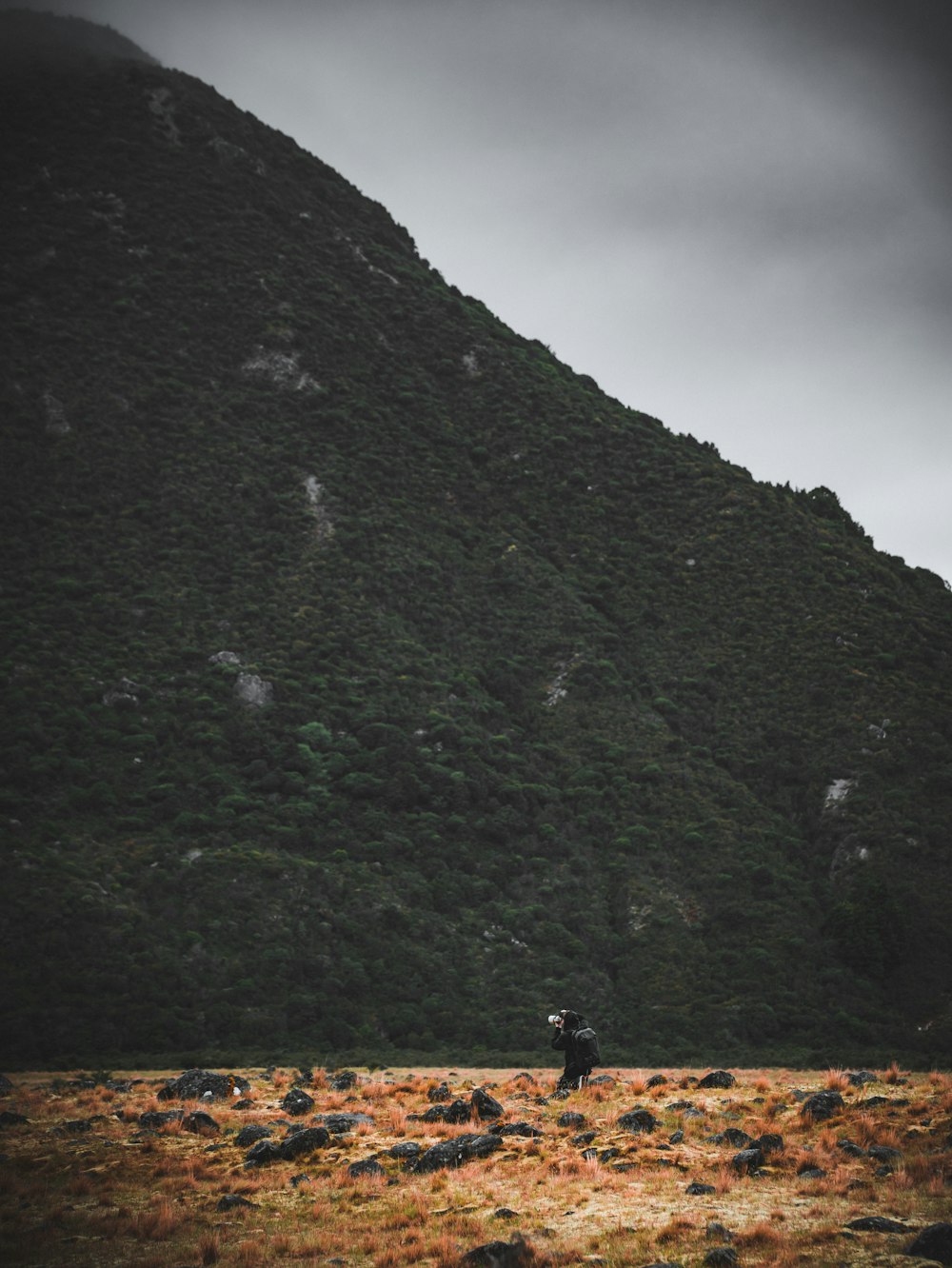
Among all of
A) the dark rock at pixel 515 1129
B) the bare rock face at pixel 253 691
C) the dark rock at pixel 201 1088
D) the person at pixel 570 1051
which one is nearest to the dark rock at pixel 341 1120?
the dark rock at pixel 515 1129

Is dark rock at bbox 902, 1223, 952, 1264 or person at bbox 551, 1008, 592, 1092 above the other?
dark rock at bbox 902, 1223, 952, 1264

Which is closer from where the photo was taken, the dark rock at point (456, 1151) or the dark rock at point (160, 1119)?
the dark rock at point (456, 1151)

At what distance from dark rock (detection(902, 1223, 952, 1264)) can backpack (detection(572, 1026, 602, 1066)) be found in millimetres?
9622

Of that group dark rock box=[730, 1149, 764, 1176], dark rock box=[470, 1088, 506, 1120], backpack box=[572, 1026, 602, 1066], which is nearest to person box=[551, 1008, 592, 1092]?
backpack box=[572, 1026, 602, 1066]

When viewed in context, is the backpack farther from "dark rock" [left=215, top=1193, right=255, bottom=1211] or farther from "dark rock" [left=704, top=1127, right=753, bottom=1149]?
"dark rock" [left=215, top=1193, right=255, bottom=1211]

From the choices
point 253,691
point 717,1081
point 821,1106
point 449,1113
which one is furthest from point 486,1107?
point 253,691

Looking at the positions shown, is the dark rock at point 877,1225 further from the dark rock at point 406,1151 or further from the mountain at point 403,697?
the mountain at point 403,697

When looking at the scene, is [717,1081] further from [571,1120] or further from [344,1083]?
[344,1083]

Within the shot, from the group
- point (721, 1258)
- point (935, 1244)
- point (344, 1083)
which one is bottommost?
point (344, 1083)

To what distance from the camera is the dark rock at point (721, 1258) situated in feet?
25.2

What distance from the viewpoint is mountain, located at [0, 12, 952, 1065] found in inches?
1610

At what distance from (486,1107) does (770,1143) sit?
545cm

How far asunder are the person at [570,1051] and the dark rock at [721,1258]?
9.08 metres

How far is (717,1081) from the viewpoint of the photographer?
1834 centimetres
